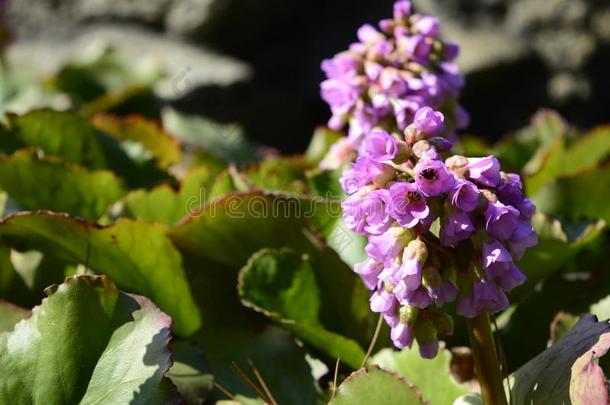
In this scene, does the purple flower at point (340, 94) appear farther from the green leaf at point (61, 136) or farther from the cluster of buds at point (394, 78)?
the green leaf at point (61, 136)

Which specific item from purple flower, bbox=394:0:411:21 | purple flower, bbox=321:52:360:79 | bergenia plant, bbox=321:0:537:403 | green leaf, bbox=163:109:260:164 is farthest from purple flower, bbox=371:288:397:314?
green leaf, bbox=163:109:260:164

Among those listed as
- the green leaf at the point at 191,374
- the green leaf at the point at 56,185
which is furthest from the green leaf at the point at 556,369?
the green leaf at the point at 56,185

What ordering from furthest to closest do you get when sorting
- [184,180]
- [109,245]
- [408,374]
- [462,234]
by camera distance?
1. [184,180]
2. [109,245]
3. [408,374]
4. [462,234]

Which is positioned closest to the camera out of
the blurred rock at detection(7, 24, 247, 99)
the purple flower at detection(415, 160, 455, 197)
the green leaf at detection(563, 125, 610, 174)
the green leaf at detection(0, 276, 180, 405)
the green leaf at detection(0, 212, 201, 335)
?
the purple flower at detection(415, 160, 455, 197)

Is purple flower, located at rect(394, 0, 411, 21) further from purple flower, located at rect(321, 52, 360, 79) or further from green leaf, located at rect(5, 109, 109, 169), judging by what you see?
green leaf, located at rect(5, 109, 109, 169)

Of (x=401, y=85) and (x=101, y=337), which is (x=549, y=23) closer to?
(x=401, y=85)

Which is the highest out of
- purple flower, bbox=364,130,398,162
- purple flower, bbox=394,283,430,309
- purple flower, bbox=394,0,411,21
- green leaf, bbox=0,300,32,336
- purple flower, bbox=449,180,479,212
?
purple flower, bbox=394,0,411,21

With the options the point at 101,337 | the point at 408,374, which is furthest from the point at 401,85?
the point at 101,337
